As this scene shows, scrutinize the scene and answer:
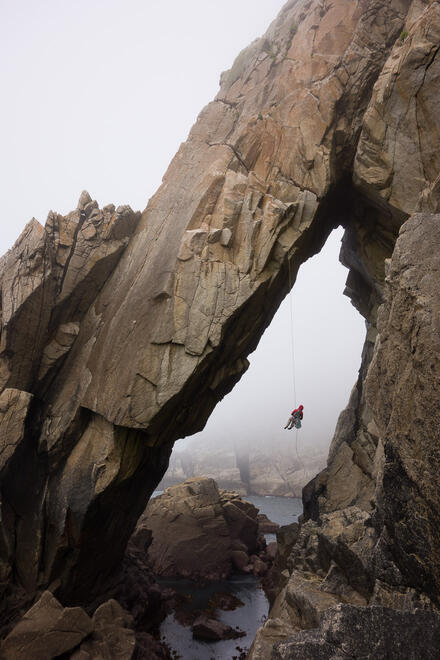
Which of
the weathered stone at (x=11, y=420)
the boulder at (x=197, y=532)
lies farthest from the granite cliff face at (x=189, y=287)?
the boulder at (x=197, y=532)

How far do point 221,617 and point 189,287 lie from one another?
64.4 ft

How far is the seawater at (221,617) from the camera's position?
17.3 meters

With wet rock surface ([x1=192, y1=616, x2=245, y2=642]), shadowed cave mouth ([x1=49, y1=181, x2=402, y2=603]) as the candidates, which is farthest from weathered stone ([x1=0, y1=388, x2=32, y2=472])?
wet rock surface ([x1=192, y1=616, x2=245, y2=642])

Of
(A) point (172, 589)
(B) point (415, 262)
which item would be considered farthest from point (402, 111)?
(A) point (172, 589)

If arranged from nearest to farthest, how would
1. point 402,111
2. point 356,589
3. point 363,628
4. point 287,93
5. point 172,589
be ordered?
point 363,628 → point 356,589 → point 402,111 → point 287,93 → point 172,589

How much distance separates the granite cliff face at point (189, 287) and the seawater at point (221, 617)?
4.70 m

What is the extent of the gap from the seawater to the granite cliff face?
4698mm

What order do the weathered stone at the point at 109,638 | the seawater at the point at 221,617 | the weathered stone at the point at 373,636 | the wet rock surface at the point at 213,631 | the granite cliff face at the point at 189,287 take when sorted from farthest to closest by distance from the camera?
1. the wet rock surface at the point at 213,631
2. the seawater at the point at 221,617
3. the granite cliff face at the point at 189,287
4. the weathered stone at the point at 109,638
5. the weathered stone at the point at 373,636

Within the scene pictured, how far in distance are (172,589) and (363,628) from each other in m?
22.9

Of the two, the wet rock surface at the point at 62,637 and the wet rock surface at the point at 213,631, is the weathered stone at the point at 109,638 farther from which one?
the wet rock surface at the point at 213,631

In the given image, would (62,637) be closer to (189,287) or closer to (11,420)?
(11,420)

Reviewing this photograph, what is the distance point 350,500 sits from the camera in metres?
18.3

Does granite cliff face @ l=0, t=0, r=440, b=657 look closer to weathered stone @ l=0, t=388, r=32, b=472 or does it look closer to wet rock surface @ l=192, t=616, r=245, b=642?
weathered stone @ l=0, t=388, r=32, b=472

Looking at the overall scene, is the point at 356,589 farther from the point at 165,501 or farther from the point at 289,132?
the point at 165,501
